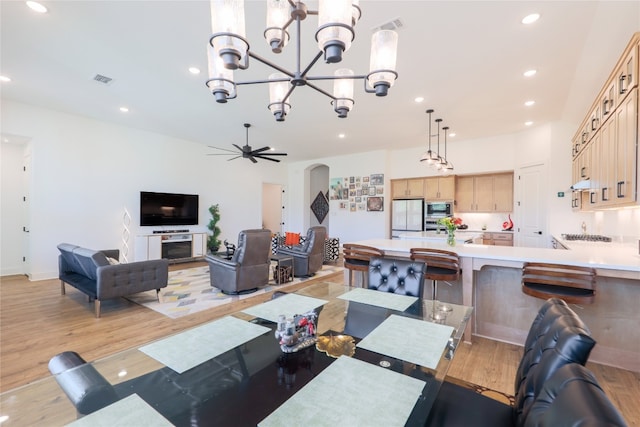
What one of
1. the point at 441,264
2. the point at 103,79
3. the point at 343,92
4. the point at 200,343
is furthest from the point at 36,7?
the point at 441,264

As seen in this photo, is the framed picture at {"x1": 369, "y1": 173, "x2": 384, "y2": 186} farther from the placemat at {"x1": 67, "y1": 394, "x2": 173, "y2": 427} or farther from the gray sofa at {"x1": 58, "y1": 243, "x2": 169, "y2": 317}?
the placemat at {"x1": 67, "y1": 394, "x2": 173, "y2": 427}

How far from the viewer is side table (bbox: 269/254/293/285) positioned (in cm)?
487

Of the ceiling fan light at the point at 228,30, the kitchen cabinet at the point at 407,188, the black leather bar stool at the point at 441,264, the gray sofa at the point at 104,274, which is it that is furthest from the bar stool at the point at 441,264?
the kitchen cabinet at the point at 407,188

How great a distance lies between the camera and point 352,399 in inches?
35.9

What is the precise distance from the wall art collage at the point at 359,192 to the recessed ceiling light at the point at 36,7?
677cm

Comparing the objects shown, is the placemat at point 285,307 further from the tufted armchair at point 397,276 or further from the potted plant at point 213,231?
the potted plant at point 213,231

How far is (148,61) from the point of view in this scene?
11.0ft

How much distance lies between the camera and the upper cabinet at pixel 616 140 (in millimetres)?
2055

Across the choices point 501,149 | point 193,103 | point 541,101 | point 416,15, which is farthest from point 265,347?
point 501,149

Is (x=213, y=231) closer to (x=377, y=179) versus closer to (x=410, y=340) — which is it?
(x=377, y=179)

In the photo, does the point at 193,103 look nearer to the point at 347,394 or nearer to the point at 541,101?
the point at 347,394

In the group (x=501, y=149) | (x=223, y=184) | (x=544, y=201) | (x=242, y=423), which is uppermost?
(x=501, y=149)

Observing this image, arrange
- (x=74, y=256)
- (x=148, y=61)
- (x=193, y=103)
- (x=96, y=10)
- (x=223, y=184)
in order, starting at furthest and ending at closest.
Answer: (x=223, y=184)
(x=193, y=103)
(x=74, y=256)
(x=148, y=61)
(x=96, y=10)

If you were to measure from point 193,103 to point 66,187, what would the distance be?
311 cm
